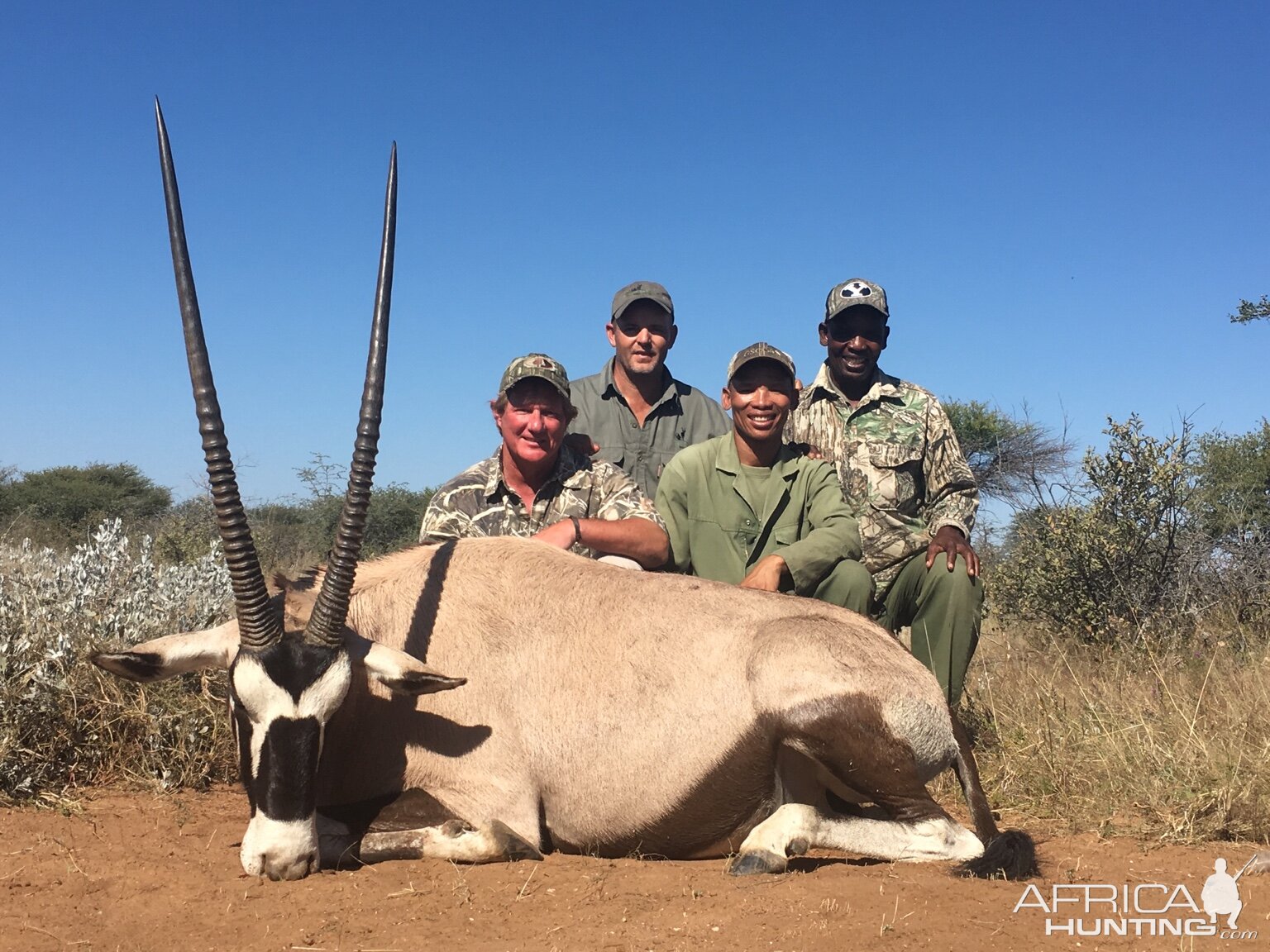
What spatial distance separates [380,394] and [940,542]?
A: 11.7 ft

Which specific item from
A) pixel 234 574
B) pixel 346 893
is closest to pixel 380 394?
pixel 234 574

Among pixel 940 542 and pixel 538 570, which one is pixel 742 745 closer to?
pixel 538 570

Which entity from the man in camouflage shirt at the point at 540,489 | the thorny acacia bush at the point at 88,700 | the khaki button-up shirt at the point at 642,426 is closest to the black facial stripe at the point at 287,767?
the thorny acacia bush at the point at 88,700

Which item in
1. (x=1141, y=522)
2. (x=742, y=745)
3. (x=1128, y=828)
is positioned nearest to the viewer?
(x=742, y=745)

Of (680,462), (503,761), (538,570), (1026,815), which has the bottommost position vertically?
(1026,815)

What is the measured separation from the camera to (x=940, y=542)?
6281mm

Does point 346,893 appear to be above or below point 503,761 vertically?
below

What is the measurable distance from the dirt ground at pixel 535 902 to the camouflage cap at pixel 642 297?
13.9 ft

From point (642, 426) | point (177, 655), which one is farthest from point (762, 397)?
point (177, 655)

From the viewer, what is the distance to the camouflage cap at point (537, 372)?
5793 millimetres

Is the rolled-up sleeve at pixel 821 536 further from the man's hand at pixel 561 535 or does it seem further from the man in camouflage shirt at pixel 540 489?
the man's hand at pixel 561 535

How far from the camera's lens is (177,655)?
13.1 ft

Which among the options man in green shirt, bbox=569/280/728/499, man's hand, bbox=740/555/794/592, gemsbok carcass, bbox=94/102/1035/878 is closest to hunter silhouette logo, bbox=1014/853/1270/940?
gemsbok carcass, bbox=94/102/1035/878

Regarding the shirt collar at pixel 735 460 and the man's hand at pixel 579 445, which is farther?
the man's hand at pixel 579 445
